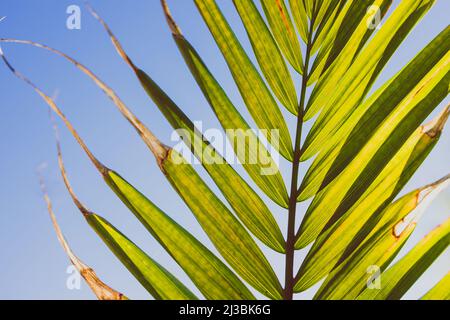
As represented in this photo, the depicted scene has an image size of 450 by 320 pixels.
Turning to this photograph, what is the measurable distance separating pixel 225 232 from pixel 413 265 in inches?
10.4

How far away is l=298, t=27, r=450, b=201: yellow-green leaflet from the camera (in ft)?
2.55

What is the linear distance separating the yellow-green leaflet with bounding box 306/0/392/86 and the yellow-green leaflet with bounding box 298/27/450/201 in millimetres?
100

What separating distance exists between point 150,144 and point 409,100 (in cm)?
37

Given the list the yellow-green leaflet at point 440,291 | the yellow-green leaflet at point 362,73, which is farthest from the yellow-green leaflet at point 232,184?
the yellow-green leaflet at point 440,291

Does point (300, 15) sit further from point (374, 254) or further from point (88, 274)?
point (88, 274)

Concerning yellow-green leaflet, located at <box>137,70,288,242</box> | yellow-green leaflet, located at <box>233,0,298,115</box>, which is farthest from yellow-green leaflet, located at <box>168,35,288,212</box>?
yellow-green leaflet, located at <box>233,0,298,115</box>

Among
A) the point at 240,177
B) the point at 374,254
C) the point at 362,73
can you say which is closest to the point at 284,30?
the point at 362,73

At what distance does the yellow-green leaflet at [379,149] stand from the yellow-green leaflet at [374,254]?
0.06 m

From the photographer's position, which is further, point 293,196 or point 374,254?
point 293,196

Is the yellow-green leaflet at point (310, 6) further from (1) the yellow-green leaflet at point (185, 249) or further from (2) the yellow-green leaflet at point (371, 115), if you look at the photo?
(1) the yellow-green leaflet at point (185, 249)

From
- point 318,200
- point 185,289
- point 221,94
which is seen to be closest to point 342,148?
point 318,200

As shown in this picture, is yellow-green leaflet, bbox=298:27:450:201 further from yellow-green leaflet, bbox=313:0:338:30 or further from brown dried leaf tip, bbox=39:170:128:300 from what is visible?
brown dried leaf tip, bbox=39:170:128:300

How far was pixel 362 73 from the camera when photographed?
0.87 m
